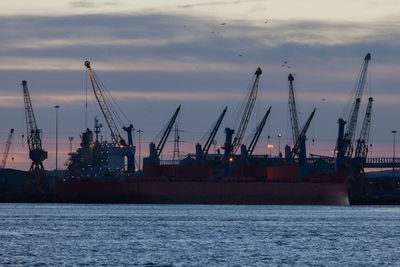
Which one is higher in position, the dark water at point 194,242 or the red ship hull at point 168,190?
the red ship hull at point 168,190

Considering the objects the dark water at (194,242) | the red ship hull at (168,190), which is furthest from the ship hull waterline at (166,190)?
the dark water at (194,242)

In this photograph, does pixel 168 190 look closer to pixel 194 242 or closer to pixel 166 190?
pixel 166 190

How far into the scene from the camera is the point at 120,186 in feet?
641

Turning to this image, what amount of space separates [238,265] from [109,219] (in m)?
63.9

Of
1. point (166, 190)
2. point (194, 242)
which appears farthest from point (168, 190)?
point (194, 242)

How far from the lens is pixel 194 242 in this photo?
89000 mm

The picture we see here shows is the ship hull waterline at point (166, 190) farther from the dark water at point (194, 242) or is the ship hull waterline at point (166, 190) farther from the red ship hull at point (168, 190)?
the dark water at point (194, 242)

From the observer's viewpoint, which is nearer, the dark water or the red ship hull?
the dark water

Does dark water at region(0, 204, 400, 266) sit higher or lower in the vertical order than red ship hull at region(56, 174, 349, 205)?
lower

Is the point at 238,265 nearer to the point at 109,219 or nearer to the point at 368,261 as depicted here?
the point at 368,261

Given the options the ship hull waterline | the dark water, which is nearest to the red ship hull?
the ship hull waterline

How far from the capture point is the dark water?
2867 inches

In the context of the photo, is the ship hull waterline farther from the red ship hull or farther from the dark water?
the dark water

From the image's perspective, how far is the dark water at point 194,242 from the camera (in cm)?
7281
